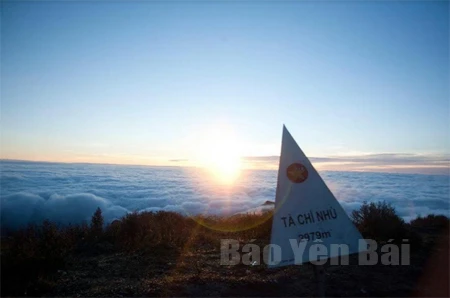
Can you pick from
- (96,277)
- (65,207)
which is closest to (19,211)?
(65,207)

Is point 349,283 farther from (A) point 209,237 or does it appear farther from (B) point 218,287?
(A) point 209,237

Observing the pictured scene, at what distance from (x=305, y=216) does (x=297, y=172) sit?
75cm

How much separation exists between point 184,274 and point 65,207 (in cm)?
3921

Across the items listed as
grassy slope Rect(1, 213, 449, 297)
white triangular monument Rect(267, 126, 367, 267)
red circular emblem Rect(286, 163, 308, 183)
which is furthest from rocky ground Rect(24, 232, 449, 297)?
red circular emblem Rect(286, 163, 308, 183)

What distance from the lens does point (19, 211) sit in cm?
3250

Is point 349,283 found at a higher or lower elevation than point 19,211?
higher

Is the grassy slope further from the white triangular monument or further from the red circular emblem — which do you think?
the red circular emblem

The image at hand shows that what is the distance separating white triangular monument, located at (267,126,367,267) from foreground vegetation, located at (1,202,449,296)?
7.16 ft

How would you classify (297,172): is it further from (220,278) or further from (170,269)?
(170,269)

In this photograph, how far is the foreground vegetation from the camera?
20.5ft

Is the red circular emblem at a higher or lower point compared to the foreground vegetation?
higher

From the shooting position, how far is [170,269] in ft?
26.0

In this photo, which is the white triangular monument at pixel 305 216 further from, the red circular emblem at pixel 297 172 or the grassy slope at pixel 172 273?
the grassy slope at pixel 172 273

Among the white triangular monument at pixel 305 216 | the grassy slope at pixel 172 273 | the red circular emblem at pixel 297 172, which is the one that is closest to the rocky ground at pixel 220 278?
the grassy slope at pixel 172 273
